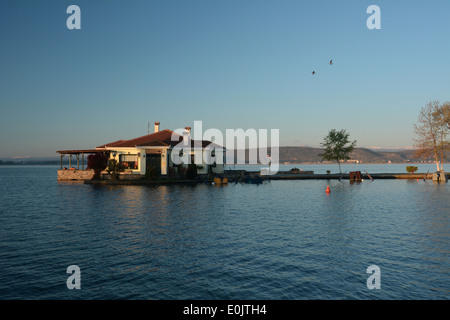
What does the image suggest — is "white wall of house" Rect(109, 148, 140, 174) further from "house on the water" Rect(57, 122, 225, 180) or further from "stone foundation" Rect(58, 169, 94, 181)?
"stone foundation" Rect(58, 169, 94, 181)

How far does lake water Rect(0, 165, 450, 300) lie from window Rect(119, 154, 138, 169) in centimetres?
3010

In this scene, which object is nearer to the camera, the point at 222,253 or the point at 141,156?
the point at 222,253

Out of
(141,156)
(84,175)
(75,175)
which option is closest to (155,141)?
(141,156)

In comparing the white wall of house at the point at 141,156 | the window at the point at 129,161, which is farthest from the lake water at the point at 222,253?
the window at the point at 129,161

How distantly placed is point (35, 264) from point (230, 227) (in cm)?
1184

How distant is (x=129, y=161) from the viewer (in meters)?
60.1

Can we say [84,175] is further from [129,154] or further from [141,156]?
[141,156]

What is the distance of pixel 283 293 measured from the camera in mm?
11281

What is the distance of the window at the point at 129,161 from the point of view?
59531mm

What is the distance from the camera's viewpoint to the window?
59.5 m

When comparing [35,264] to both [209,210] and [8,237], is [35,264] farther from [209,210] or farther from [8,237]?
[209,210]

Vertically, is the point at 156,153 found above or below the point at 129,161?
above

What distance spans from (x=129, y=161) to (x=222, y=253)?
47560 millimetres
